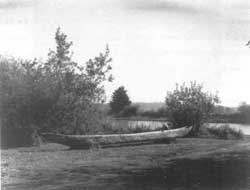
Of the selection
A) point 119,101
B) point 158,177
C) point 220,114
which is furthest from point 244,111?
point 158,177

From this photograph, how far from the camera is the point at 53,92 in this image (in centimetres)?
1933

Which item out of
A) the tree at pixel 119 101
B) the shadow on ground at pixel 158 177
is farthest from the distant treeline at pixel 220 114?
the shadow on ground at pixel 158 177

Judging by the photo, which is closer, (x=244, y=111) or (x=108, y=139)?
(x=108, y=139)

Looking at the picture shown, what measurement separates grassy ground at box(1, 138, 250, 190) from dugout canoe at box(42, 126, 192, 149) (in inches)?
109

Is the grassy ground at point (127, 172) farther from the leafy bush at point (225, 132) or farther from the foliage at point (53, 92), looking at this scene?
the leafy bush at point (225, 132)

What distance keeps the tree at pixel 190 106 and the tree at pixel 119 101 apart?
18.2 meters

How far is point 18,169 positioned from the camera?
10.8 m

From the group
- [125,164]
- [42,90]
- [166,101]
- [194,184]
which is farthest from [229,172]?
[166,101]

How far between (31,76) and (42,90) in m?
0.86

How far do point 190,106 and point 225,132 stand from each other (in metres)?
2.87

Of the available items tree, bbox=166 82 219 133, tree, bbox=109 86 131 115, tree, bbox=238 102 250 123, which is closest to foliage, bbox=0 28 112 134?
tree, bbox=166 82 219 133

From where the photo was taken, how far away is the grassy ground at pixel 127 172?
8.49m

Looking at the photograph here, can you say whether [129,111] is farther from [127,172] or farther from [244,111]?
[127,172]

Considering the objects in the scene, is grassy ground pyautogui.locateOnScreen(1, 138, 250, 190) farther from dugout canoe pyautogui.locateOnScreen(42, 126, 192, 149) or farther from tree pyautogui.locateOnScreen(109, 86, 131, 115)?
tree pyautogui.locateOnScreen(109, 86, 131, 115)
